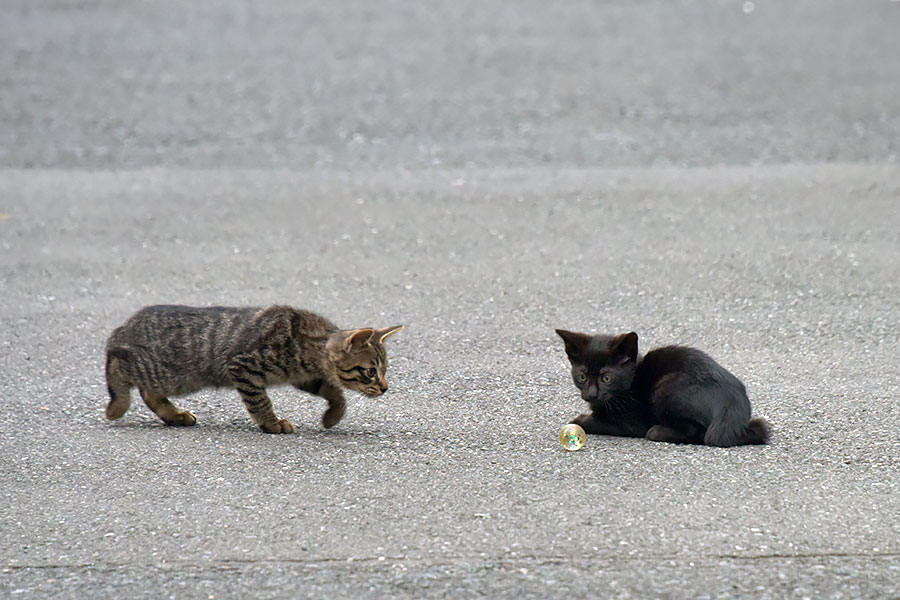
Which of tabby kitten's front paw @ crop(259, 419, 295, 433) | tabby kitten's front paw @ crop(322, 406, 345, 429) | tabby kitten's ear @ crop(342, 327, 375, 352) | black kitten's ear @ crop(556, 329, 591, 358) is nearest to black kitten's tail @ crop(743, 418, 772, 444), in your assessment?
black kitten's ear @ crop(556, 329, 591, 358)

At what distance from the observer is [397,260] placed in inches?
363

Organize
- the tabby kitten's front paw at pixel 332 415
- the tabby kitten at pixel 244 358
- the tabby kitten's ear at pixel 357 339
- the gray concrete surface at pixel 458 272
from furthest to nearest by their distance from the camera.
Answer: the tabby kitten's front paw at pixel 332 415 < the tabby kitten at pixel 244 358 < the tabby kitten's ear at pixel 357 339 < the gray concrete surface at pixel 458 272

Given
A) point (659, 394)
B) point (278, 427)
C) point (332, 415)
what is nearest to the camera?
point (659, 394)

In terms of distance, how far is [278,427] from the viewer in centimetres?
574

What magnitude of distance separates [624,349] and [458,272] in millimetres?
3361

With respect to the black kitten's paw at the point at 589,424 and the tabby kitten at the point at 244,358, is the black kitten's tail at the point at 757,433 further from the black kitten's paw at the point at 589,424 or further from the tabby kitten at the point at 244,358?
the tabby kitten at the point at 244,358

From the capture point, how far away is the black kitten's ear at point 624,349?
18.7 ft

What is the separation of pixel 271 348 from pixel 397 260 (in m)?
3.52

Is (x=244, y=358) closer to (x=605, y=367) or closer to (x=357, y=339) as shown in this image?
(x=357, y=339)

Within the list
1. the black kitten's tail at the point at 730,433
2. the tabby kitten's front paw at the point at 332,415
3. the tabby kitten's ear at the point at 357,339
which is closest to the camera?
the black kitten's tail at the point at 730,433

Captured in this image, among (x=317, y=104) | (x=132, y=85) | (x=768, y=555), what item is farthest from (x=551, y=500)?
(x=132, y=85)

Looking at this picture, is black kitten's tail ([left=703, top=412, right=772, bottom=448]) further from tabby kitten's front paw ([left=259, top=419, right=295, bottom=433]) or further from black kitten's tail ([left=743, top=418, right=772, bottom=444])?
tabby kitten's front paw ([left=259, top=419, right=295, bottom=433])

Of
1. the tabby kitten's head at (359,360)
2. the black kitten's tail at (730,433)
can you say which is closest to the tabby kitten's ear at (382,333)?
the tabby kitten's head at (359,360)

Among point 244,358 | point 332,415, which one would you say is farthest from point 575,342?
point 244,358
